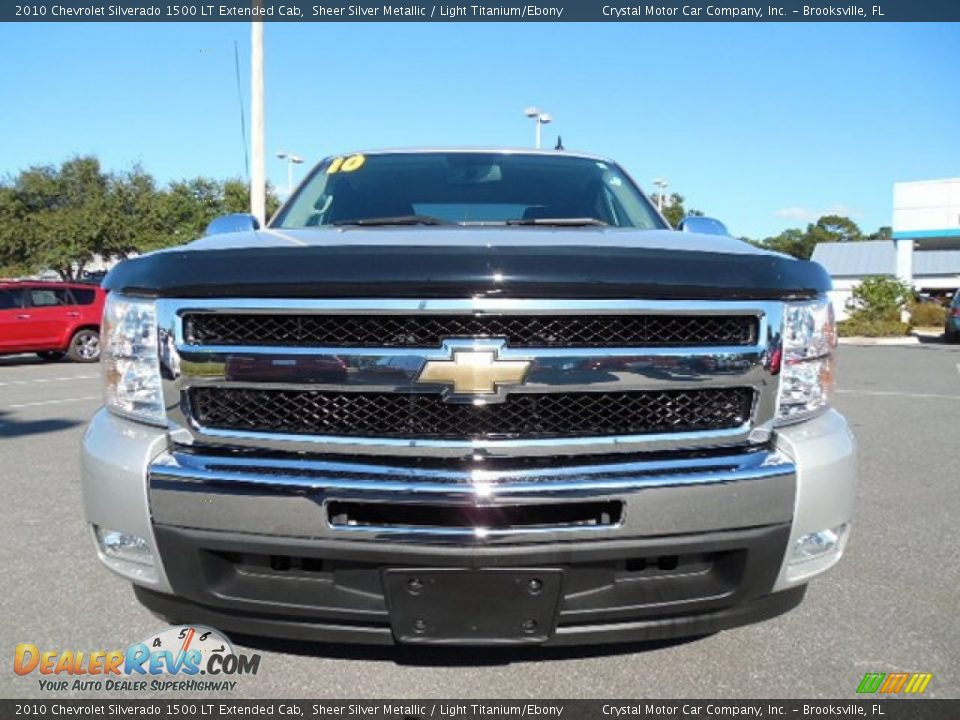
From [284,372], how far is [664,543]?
3.58 ft

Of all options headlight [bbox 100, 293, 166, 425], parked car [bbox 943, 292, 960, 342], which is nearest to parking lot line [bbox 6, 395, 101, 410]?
headlight [bbox 100, 293, 166, 425]

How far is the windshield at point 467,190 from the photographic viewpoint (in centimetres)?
361

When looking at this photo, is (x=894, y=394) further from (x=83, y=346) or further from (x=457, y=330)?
(x=83, y=346)

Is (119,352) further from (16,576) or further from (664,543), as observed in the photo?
(16,576)

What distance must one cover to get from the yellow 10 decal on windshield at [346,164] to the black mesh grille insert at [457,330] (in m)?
2.00

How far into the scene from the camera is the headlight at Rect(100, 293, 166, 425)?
2197 mm

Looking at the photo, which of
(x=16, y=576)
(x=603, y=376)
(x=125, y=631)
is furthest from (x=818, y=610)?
(x=16, y=576)

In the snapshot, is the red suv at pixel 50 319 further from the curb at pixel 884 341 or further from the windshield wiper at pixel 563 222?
the curb at pixel 884 341

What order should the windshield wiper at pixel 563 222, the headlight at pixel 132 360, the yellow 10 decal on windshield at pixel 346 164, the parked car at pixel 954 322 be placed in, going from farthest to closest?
the parked car at pixel 954 322 → the yellow 10 decal on windshield at pixel 346 164 → the windshield wiper at pixel 563 222 → the headlight at pixel 132 360

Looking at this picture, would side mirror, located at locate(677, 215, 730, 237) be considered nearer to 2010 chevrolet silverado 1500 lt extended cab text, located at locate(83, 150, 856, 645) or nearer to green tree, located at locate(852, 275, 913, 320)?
2010 chevrolet silverado 1500 lt extended cab text, located at locate(83, 150, 856, 645)

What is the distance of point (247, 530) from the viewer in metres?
2.04

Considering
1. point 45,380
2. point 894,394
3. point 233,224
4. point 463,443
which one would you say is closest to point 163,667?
point 463,443

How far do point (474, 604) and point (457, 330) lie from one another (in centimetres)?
71

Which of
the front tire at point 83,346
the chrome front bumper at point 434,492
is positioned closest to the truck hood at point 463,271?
the chrome front bumper at point 434,492
